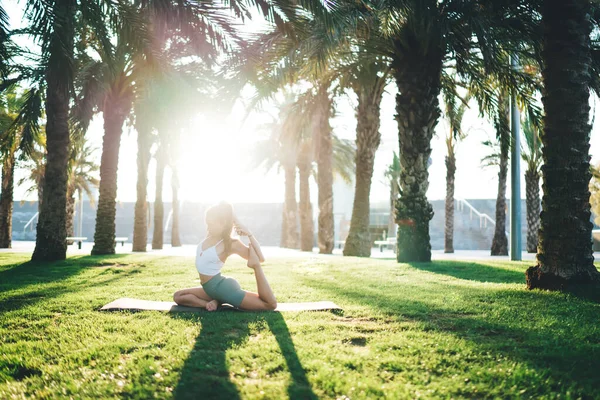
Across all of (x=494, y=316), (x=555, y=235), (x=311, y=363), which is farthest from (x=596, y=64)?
(x=311, y=363)

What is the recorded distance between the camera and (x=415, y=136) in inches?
438

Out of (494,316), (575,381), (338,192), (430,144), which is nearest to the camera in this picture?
(575,381)

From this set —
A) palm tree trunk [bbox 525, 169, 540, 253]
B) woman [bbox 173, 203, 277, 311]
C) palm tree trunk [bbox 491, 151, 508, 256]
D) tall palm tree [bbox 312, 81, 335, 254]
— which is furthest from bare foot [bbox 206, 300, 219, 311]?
palm tree trunk [bbox 525, 169, 540, 253]

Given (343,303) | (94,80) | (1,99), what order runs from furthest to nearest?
(1,99) → (94,80) → (343,303)

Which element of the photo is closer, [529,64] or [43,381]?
[43,381]

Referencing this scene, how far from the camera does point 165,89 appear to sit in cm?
857

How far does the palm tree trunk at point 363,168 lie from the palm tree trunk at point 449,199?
10.7 meters

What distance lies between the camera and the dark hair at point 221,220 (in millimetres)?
4902

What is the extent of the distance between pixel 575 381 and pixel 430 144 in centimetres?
878

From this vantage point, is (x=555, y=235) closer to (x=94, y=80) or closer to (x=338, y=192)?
(x=94, y=80)

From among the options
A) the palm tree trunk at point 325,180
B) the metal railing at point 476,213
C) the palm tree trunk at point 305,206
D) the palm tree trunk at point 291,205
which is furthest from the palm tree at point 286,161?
the metal railing at point 476,213

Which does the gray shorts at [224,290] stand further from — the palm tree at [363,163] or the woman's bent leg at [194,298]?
the palm tree at [363,163]

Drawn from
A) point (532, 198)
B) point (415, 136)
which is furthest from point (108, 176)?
point (532, 198)

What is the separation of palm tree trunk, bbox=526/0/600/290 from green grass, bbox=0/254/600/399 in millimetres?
512
